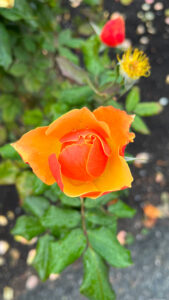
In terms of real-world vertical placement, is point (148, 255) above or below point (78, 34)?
below

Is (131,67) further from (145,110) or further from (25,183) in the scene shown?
(25,183)

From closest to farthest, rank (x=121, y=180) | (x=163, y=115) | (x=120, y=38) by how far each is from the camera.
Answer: (x=121, y=180) → (x=120, y=38) → (x=163, y=115)

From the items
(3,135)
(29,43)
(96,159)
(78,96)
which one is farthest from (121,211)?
(3,135)

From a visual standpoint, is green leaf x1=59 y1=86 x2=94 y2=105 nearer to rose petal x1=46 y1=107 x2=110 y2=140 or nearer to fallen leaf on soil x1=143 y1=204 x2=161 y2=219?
rose petal x1=46 y1=107 x2=110 y2=140

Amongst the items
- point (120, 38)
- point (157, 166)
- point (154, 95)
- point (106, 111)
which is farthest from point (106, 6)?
point (106, 111)

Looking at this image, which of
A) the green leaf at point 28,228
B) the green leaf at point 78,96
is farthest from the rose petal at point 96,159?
the green leaf at point 28,228

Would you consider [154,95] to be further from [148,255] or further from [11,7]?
[11,7]

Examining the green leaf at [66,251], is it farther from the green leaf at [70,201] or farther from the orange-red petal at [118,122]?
the orange-red petal at [118,122]
